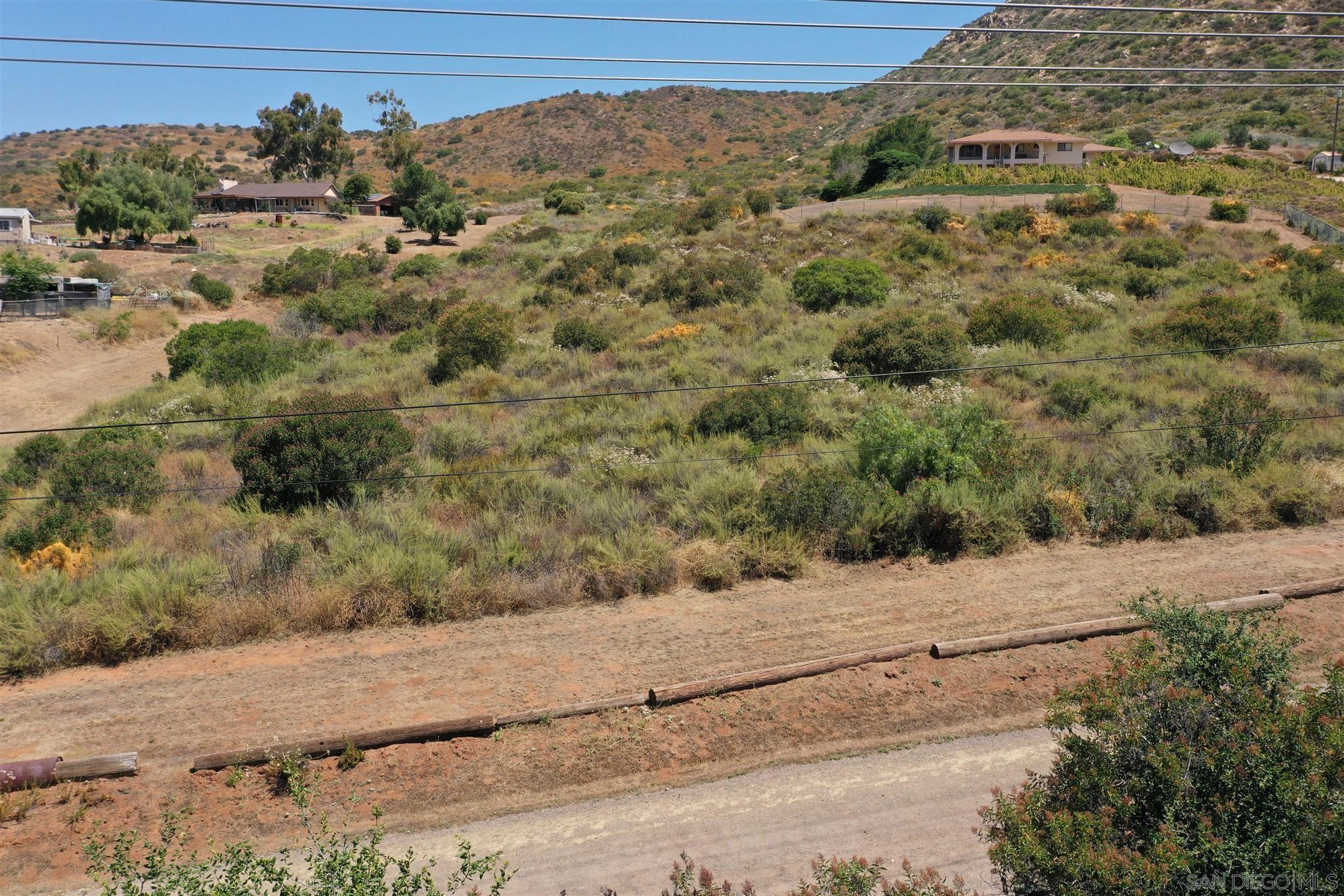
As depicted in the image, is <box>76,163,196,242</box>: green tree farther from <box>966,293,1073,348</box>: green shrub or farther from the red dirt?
the red dirt

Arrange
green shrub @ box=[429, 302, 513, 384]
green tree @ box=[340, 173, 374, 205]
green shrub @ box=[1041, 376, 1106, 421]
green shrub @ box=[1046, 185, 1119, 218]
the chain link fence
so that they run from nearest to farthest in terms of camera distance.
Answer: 1. green shrub @ box=[1041, 376, 1106, 421]
2. green shrub @ box=[429, 302, 513, 384]
3. the chain link fence
4. green shrub @ box=[1046, 185, 1119, 218]
5. green tree @ box=[340, 173, 374, 205]

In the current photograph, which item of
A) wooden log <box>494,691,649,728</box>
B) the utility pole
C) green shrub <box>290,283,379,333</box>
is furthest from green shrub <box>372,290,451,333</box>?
the utility pole

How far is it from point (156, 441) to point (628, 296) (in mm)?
16472

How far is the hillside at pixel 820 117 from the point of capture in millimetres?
73062

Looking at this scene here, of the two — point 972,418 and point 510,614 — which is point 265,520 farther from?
point 972,418

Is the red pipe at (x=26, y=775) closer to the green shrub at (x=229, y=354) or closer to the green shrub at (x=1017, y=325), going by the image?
the green shrub at (x=229, y=354)

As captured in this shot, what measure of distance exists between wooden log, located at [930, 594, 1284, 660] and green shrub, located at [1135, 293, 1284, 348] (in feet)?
40.6

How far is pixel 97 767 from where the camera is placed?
7.91 meters

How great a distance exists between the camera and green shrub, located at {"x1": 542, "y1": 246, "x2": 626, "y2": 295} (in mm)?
33062

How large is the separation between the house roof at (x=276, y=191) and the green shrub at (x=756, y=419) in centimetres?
6835

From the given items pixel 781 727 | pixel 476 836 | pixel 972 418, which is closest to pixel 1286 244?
pixel 972 418

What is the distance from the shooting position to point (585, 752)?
8227 millimetres

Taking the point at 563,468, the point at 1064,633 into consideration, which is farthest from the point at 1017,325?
the point at 1064,633

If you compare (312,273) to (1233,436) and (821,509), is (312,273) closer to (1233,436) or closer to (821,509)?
(821,509)
